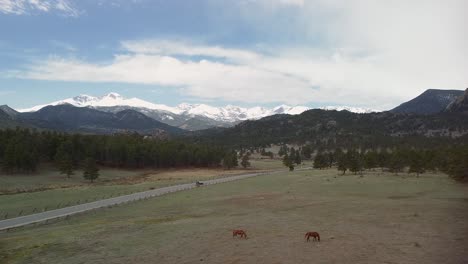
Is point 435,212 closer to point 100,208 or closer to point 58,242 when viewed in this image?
point 58,242

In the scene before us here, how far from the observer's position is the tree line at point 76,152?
131 m

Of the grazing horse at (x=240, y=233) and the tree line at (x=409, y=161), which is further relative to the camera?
the tree line at (x=409, y=161)

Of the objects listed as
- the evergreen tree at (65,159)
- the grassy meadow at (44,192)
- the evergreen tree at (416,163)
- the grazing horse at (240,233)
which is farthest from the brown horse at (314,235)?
the evergreen tree at (65,159)

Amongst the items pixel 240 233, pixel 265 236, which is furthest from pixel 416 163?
pixel 240 233

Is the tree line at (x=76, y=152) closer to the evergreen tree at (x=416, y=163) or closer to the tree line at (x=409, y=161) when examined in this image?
the tree line at (x=409, y=161)

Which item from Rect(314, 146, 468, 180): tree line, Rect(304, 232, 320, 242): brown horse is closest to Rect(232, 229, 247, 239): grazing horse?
Rect(304, 232, 320, 242): brown horse

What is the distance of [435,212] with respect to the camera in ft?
137

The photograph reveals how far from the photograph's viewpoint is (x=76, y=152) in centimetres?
16150

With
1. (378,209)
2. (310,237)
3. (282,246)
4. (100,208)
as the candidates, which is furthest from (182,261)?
(100,208)

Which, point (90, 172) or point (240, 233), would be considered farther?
point (90, 172)

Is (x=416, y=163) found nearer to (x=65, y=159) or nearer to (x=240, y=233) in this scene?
(x=240, y=233)

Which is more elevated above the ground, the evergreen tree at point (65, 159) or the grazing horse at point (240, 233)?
the evergreen tree at point (65, 159)

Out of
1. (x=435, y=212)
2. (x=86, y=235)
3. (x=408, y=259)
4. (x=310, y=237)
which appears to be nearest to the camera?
(x=408, y=259)

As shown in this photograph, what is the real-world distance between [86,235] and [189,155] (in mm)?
161415
